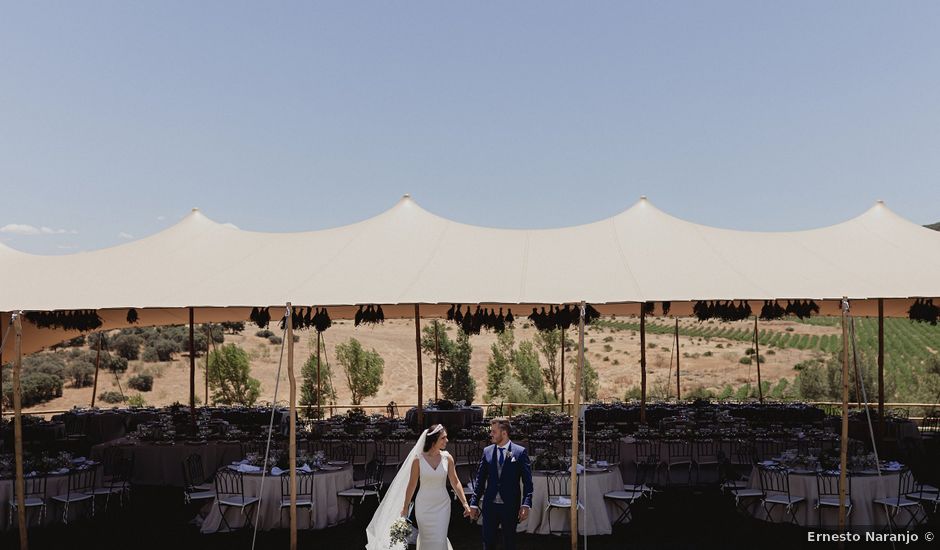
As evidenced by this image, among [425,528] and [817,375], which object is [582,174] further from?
[817,375]

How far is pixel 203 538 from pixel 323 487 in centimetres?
142

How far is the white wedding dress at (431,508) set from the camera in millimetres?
6035

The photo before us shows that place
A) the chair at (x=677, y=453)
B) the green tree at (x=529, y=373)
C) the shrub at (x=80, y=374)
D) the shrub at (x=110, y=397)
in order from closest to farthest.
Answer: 1. the chair at (x=677, y=453)
2. the green tree at (x=529, y=373)
3. the shrub at (x=110, y=397)
4. the shrub at (x=80, y=374)

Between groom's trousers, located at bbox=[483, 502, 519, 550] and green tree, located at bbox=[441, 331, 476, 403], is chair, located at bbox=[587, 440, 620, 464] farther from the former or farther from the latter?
green tree, located at bbox=[441, 331, 476, 403]

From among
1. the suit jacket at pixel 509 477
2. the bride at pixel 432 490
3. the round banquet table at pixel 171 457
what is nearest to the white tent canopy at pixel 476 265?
the suit jacket at pixel 509 477

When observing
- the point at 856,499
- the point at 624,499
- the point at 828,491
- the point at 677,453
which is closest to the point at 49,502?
the point at 624,499

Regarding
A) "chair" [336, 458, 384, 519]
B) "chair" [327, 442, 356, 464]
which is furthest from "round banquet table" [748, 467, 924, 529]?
"chair" [327, 442, 356, 464]

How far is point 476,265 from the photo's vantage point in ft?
31.0

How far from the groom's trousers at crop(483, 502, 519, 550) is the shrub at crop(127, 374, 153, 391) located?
40.0 m

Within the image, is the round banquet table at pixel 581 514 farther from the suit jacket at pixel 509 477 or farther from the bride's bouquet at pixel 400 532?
the bride's bouquet at pixel 400 532

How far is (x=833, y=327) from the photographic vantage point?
7506 cm

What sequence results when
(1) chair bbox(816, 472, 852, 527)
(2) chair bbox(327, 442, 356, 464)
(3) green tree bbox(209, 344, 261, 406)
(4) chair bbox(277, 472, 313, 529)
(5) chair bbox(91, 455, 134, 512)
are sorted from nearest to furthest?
(1) chair bbox(816, 472, 852, 527) → (4) chair bbox(277, 472, 313, 529) → (5) chair bbox(91, 455, 134, 512) → (2) chair bbox(327, 442, 356, 464) → (3) green tree bbox(209, 344, 261, 406)

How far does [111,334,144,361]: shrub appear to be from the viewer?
48.2 metres

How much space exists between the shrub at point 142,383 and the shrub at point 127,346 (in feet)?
19.0
